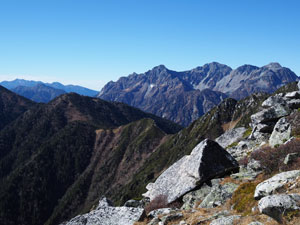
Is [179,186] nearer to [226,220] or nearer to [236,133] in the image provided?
[226,220]

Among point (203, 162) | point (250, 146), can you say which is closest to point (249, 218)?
point (203, 162)

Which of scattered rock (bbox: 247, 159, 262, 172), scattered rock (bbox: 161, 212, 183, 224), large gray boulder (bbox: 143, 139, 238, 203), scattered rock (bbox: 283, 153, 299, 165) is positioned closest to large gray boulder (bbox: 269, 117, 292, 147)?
large gray boulder (bbox: 143, 139, 238, 203)

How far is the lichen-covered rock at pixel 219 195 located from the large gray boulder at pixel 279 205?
684cm

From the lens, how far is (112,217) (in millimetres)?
22453

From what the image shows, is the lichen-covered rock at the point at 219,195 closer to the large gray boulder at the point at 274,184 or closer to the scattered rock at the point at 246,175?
the scattered rock at the point at 246,175

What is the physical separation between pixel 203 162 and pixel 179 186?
3.58 metres

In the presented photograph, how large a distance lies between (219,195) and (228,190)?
2.69ft

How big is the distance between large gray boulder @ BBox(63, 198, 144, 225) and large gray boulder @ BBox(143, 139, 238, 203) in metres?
5.24

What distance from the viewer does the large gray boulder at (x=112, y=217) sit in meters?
21.1

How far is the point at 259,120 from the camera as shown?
36.6 m

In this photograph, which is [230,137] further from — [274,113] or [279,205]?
[279,205]

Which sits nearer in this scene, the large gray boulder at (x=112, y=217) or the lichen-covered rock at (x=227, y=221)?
the lichen-covered rock at (x=227, y=221)

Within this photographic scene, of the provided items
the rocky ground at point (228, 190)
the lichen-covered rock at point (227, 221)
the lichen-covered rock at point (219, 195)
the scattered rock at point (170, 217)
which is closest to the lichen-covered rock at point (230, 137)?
the rocky ground at point (228, 190)

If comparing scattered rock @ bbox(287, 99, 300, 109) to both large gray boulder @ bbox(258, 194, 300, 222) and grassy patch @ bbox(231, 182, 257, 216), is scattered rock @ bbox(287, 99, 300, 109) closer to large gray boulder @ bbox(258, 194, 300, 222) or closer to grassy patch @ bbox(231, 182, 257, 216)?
grassy patch @ bbox(231, 182, 257, 216)
